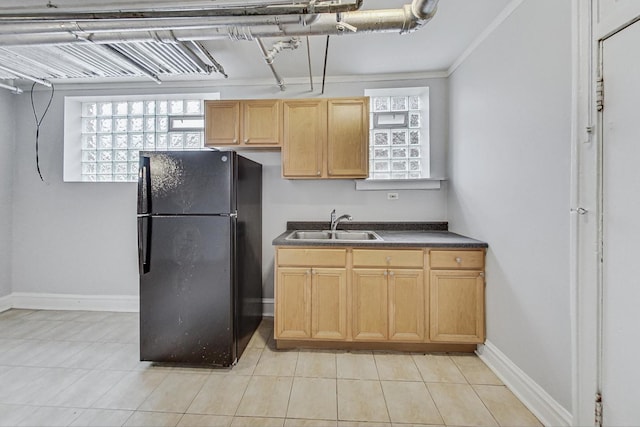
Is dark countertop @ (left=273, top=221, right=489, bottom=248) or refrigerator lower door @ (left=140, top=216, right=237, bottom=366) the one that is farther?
dark countertop @ (left=273, top=221, right=489, bottom=248)

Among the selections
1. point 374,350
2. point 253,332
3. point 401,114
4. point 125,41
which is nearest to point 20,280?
point 253,332

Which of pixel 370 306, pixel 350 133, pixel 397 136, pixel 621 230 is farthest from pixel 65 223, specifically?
pixel 621 230

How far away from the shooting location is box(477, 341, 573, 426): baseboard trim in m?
1.48

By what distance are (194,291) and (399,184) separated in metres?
2.20

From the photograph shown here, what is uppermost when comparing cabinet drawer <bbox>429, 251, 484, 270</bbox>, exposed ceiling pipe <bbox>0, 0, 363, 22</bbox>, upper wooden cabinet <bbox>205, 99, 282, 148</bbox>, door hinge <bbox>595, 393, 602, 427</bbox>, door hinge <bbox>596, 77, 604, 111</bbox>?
exposed ceiling pipe <bbox>0, 0, 363, 22</bbox>

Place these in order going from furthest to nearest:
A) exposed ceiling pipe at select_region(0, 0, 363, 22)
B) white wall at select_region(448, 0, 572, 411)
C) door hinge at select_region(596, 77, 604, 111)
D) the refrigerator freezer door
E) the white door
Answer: the refrigerator freezer door → exposed ceiling pipe at select_region(0, 0, 363, 22) → white wall at select_region(448, 0, 572, 411) → door hinge at select_region(596, 77, 604, 111) → the white door

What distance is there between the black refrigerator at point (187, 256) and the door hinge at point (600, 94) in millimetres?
2123

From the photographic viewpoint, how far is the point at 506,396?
5.81 feet

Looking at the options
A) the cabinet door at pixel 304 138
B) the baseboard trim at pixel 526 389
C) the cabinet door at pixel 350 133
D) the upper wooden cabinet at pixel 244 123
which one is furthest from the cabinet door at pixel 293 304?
the baseboard trim at pixel 526 389

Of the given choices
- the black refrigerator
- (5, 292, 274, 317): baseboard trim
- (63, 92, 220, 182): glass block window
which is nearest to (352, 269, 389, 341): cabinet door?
the black refrigerator

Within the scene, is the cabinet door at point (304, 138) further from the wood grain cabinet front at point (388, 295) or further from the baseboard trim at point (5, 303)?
the baseboard trim at point (5, 303)

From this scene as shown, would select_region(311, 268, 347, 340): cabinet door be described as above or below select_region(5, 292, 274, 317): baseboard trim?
above

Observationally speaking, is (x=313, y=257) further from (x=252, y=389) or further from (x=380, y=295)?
(x=252, y=389)

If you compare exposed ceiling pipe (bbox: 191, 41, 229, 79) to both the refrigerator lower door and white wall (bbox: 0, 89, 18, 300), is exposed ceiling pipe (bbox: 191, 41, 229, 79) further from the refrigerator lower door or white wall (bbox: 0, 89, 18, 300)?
white wall (bbox: 0, 89, 18, 300)
